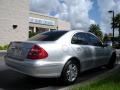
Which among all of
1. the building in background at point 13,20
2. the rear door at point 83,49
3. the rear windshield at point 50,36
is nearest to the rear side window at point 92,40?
the rear door at point 83,49

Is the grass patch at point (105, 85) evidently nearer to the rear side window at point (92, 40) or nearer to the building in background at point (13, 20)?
the rear side window at point (92, 40)

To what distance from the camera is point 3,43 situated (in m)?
29.2

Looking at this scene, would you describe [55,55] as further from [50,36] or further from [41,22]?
[41,22]

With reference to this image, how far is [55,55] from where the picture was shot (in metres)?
6.86

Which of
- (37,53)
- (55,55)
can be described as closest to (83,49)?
(55,55)

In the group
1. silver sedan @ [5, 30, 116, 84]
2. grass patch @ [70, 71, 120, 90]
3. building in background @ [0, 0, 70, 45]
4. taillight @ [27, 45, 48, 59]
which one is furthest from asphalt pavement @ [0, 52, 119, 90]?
building in background @ [0, 0, 70, 45]

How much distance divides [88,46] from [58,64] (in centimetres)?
174

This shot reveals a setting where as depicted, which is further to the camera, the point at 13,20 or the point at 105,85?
the point at 13,20

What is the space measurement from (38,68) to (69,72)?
3.72 ft

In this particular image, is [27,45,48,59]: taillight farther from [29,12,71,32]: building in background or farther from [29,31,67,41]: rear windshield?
[29,12,71,32]: building in background

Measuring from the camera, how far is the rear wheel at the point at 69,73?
7.13m

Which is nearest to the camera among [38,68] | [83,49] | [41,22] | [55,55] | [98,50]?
[38,68]

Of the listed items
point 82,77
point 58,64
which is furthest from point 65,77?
point 82,77

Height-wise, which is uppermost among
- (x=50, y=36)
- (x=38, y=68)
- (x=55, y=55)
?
(x=50, y=36)
